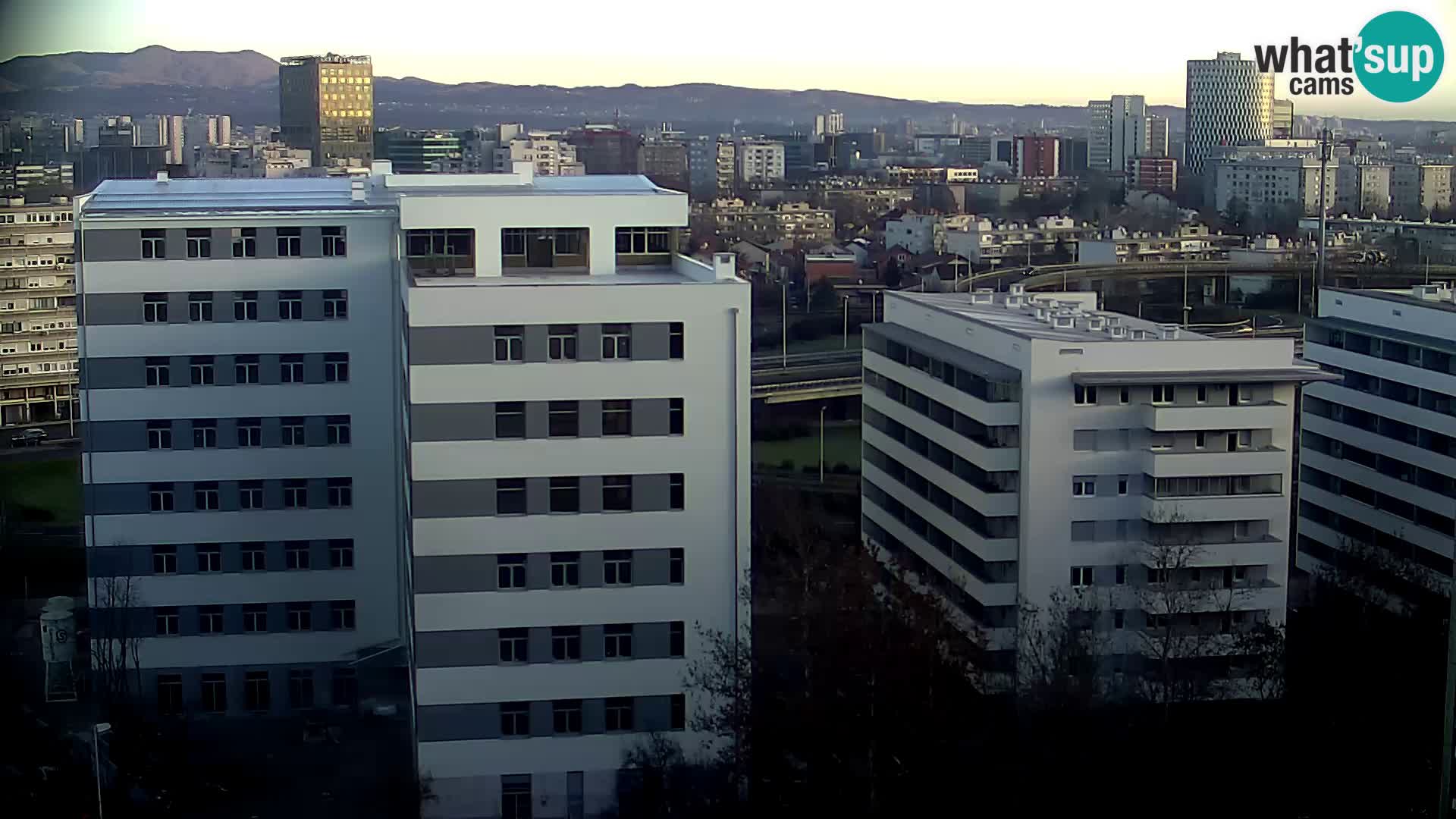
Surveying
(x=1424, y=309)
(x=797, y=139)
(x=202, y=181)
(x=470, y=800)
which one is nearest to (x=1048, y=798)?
(x=470, y=800)

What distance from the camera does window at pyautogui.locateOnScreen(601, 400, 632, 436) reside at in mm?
4086

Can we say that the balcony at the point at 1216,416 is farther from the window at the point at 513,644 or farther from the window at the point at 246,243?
the window at the point at 246,243

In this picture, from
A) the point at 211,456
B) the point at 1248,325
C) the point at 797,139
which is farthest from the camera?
the point at 797,139

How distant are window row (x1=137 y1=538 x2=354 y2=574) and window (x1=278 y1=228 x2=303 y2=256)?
32.7 inches

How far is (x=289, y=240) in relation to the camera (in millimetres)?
5055

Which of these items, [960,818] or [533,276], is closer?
[960,818]

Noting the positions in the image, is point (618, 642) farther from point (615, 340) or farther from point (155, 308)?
point (155, 308)

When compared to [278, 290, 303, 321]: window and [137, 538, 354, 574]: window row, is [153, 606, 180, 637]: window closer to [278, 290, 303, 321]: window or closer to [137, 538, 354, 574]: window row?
[137, 538, 354, 574]: window row

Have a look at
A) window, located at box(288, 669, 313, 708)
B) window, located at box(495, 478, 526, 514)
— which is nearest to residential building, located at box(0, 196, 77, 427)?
window, located at box(288, 669, 313, 708)

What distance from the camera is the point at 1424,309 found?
6.10 metres

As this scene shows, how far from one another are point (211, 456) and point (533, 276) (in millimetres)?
1105

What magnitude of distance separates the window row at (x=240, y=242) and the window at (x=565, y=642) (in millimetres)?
1530

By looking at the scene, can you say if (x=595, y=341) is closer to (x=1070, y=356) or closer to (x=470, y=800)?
→ (x=470, y=800)

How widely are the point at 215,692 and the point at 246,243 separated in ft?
4.21
